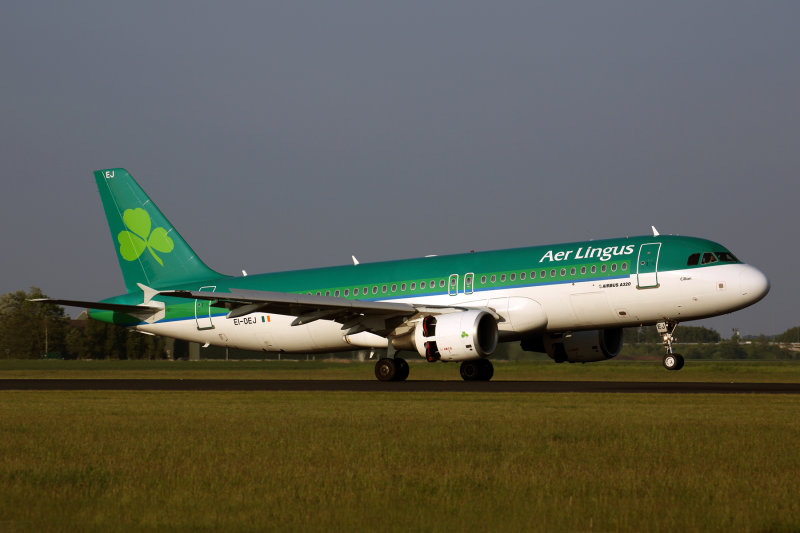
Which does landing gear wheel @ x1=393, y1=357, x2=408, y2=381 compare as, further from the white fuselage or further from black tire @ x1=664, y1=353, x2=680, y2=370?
black tire @ x1=664, y1=353, x2=680, y2=370

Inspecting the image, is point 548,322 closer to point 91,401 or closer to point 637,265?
point 637,265

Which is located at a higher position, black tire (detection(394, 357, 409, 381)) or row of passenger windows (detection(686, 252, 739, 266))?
row of passenger windows (detection(686, 252, 739, 266))

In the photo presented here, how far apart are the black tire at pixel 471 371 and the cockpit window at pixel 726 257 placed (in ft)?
28.9

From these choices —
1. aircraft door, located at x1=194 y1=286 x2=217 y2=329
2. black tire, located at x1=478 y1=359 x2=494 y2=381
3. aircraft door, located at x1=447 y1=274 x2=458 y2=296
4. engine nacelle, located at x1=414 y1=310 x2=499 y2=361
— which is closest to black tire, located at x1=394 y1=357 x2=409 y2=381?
engine nacelle, located at x1=414 y1=310 x2=499 y2=361

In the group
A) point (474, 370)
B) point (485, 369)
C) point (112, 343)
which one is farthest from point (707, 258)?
point (112, 343)

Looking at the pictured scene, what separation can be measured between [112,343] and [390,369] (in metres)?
52.8

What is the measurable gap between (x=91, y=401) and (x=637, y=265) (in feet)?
54.8

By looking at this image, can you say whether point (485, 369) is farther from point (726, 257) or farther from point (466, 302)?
point (726, 257)

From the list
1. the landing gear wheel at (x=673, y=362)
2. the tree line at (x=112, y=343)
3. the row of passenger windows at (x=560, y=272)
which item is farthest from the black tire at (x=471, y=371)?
the tree line at (x=112, y=343)

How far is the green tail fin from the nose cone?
68.2 feet

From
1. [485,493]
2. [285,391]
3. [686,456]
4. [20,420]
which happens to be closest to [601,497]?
[485,493]

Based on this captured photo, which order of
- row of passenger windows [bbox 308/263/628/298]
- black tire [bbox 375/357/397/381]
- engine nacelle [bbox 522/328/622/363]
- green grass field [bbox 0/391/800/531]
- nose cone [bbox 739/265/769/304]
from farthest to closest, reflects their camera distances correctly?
engine nacelle [bbox 522/328/622/363], black tire [bbox 375/357/397/381], row of passenger windows [bbox 308/263/628/298], nose cone [bbox 739/265/769/304], green grass field [bbox 0/391/800/531]

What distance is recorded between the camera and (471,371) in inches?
1375

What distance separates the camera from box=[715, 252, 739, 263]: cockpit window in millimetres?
31172
